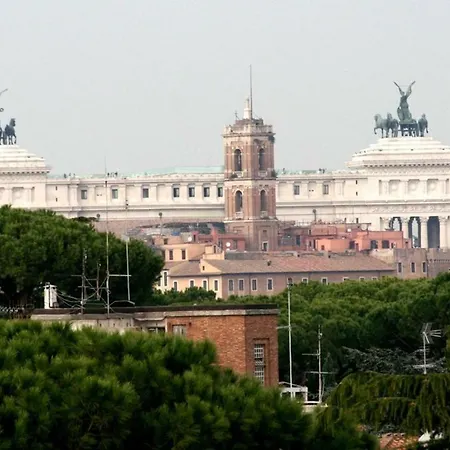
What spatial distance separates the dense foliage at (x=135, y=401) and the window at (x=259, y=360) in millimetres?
6723

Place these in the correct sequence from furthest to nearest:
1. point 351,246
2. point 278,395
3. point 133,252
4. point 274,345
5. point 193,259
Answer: point 351,246 < point 193,259 < point 133,252 < point 274,345 < point 278,395

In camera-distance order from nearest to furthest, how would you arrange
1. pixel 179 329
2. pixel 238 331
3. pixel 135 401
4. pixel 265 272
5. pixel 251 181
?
1. pixel 135 401
2. pixel 238 331
3. pixel 179 329
4. pixel 265 272
5. pixel 251 181

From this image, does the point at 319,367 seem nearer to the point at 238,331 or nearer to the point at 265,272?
the point at 238,331

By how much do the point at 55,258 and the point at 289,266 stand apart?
9765cm

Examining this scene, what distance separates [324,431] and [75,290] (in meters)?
23.7

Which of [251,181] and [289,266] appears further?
[251,181]

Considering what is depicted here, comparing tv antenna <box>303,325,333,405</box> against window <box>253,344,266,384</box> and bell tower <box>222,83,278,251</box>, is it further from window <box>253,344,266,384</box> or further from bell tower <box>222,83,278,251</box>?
bell tower <box>222,83,278,251</box>

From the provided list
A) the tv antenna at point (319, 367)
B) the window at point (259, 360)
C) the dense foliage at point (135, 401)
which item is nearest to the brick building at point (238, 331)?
the window at point (259, 360)

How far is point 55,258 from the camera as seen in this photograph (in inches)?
2048

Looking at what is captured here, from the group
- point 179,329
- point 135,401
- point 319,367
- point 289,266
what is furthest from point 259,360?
point 289,266

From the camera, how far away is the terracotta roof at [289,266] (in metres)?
148

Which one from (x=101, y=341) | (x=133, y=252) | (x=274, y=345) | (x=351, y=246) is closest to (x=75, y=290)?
(x=133, y=252)

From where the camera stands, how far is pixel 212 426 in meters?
27.2

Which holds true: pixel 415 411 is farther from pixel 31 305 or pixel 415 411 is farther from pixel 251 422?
pixel 31 305
